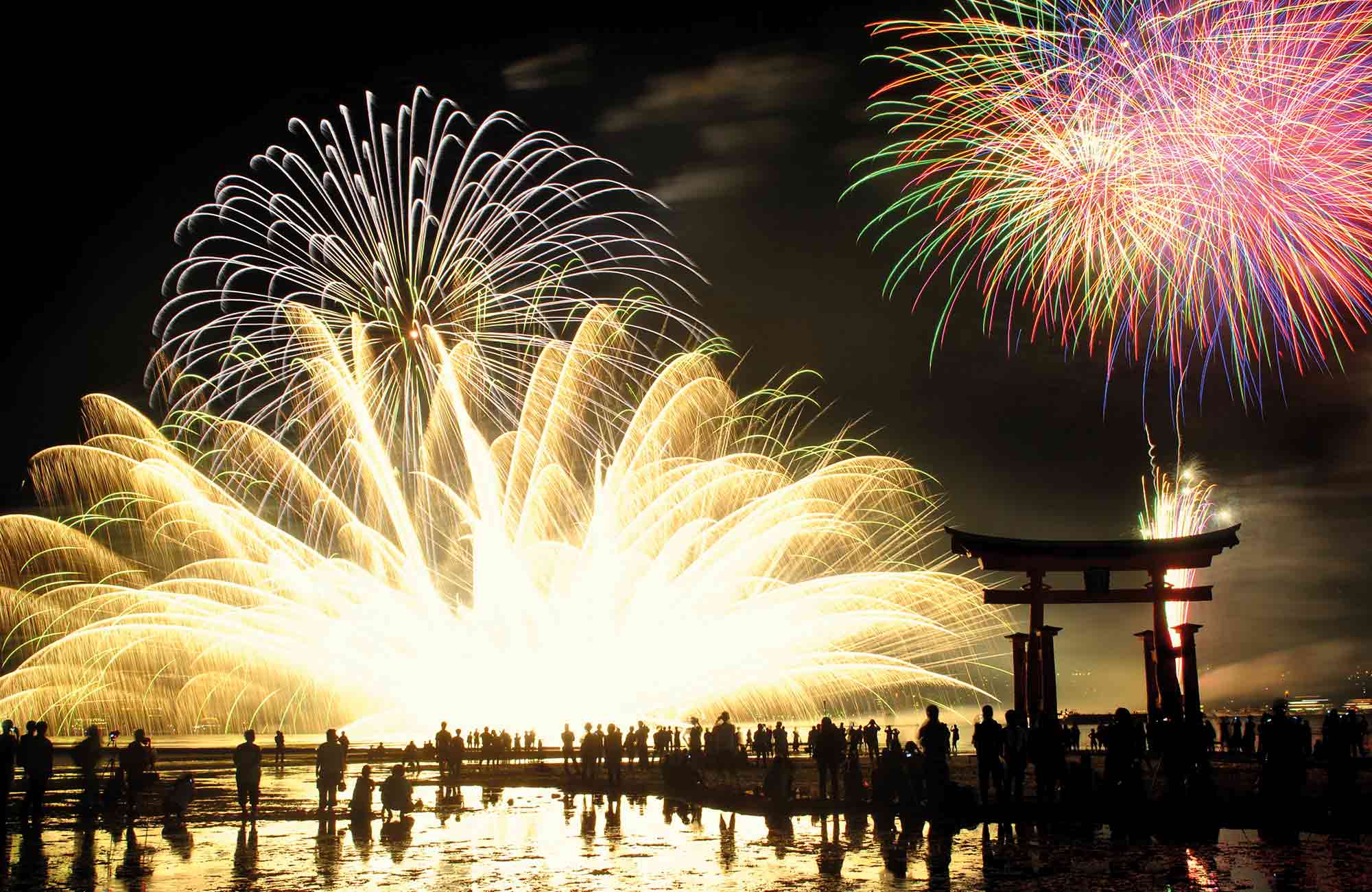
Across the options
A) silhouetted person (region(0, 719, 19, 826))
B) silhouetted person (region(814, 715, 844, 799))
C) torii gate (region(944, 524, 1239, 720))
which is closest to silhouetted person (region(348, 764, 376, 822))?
silhouetted person (region(0, 719, 19, 826))

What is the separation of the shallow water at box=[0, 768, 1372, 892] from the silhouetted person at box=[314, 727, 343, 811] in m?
0.67

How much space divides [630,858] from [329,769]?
7.42 meters

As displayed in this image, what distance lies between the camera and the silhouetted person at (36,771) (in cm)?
1809

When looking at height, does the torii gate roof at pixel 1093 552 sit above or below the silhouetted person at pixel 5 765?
above

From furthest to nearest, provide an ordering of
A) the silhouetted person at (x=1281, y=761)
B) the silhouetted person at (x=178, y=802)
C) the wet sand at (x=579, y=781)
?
the wet sand at (x=579, y=781), the silhouetted person at (x=178, y=802), the silhouetted person at (x=1281, y=761)

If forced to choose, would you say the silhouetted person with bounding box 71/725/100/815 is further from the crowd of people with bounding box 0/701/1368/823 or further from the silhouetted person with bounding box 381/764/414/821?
the silhouetted person with bounding box 381/764/414/821

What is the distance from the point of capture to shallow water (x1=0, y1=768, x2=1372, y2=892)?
39.4 ft

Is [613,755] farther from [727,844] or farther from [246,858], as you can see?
[246,858]

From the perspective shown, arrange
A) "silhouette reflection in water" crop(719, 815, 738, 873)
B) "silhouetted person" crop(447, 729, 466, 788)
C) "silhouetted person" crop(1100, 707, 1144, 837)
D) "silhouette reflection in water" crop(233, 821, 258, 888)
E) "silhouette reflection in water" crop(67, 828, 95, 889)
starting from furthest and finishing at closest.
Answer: "silhouetted person" crop(447, 729, 466, 788) → "silhouetted person" crop(1100, 707, 1144, 837) → "silhouette reflection in water" crop(719, 815, 738, 873) → "silhouette reflection in water" crop(233, 821, 258, 888) → "silhouette reflection in water" crop(67, 828, 95, 889)

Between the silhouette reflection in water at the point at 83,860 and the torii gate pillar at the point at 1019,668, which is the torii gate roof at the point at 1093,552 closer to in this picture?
the torii gate pillar at the point at 1019,668

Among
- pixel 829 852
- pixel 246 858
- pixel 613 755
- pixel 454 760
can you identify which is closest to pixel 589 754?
pixel 613 755

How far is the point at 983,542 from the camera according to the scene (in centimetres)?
3278

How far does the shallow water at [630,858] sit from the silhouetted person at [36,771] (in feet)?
2.04

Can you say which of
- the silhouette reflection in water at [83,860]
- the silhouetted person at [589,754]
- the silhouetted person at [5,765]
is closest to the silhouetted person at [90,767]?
the silhouette reflection in water at [83,860]
